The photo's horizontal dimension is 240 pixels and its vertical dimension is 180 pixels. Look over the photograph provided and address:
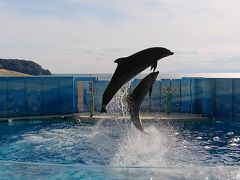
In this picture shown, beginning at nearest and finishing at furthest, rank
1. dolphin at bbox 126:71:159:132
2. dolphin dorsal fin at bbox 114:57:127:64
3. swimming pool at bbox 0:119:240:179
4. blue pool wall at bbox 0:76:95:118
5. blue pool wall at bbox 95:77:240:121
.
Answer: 1. swimming pool at bbox 0:119:240:179
2. dolphin dorsal fin at bbox 114:57:127:64
3. dolphin at bbox 126:71:159:132
4. blue pool wall at bbox 95:77:240:121
5. blue pool wall at bbox 0:76:95:118

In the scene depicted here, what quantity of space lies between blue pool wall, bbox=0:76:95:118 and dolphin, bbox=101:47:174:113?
11.9 meters

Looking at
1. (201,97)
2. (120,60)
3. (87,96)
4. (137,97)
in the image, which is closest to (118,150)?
(137,97)

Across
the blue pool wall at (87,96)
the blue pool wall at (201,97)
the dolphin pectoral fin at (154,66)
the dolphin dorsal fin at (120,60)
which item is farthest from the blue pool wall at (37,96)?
the dolphin pectoral fin at (154,66)

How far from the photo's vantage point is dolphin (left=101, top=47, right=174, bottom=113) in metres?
6.08

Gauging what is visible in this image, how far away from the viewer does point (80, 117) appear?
672 inches

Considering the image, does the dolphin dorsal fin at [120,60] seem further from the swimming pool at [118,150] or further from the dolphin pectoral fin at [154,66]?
the swimming pool at [118,150]

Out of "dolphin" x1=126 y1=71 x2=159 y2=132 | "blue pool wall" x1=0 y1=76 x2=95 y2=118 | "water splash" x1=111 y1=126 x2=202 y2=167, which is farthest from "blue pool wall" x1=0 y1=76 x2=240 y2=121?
"dolphin" x1=126 y1=71 x2=159 y2=132

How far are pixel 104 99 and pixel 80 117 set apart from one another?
428 inches

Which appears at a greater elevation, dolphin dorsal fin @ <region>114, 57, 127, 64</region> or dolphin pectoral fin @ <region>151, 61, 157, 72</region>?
dolphin dorsal fin @ <region>114, 57, 127, 64</region>

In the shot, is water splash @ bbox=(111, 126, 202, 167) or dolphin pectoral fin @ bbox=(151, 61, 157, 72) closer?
dolphin pectoral fin @ bbox=(151, 61, 157, 72)

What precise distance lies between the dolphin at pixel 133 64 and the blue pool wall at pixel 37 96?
11869mm

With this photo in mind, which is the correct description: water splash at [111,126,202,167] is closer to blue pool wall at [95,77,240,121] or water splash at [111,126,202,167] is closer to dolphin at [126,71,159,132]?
dolphin at [126,71,159,132]

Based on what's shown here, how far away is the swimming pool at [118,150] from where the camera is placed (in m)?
6.05

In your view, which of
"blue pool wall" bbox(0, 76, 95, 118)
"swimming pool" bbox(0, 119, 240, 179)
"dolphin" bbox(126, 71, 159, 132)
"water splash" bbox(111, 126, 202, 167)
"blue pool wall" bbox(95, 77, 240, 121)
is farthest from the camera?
"blue pool wall" bbox(0, 76, 95, 118)
